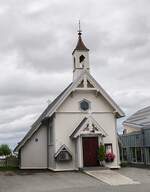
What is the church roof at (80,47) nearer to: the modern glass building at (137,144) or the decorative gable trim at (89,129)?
the decorative gable trim at (89,129)

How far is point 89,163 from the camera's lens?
2638cm

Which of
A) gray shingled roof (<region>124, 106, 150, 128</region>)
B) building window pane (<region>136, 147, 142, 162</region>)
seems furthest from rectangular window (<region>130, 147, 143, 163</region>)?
gray shingled roof (<region>124, 106, 150, 128</region>)

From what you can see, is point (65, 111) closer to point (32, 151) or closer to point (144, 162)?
point (32, 151)

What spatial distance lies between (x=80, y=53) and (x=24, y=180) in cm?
1281

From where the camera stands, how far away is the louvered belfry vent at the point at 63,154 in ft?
86.0

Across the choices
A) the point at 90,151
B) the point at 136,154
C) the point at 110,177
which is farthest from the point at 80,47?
the point at 110,177

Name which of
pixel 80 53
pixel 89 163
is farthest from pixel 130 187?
pixel 80 53

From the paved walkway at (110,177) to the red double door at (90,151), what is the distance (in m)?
1.82

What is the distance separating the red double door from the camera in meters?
26.4

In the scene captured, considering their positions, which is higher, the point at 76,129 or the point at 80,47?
the point at 80,47

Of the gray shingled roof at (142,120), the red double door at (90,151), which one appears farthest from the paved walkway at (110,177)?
the gray shingled roof at (142,120)

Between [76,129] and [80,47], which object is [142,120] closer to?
[80,47]

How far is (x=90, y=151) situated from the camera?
26.6m

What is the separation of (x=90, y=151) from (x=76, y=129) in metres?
1.94
